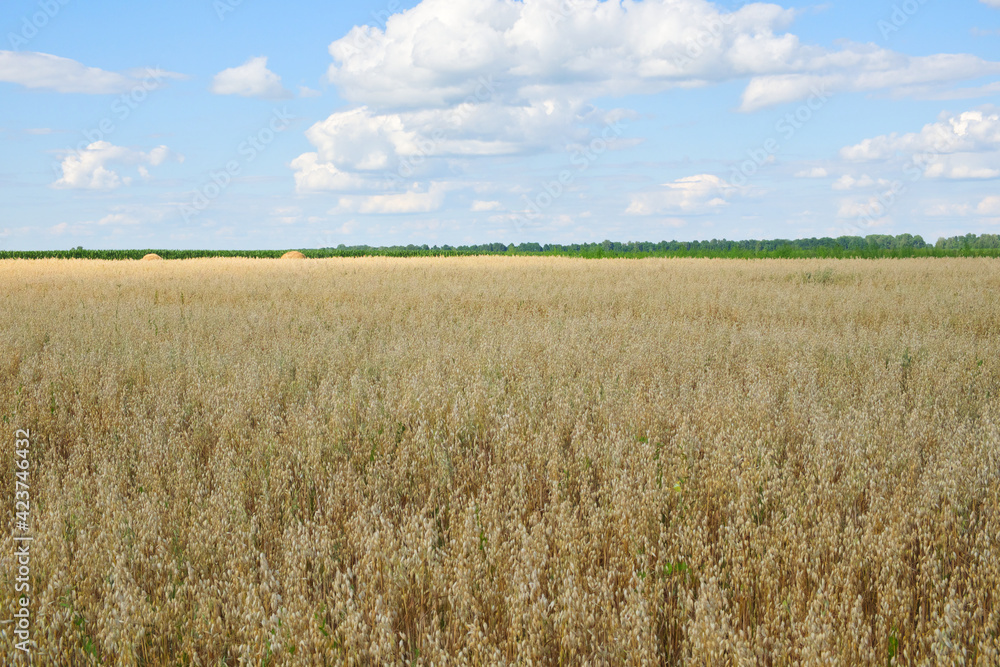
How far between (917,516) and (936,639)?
94cm

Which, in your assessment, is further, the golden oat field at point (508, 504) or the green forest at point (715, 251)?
the green forest at point (715, 251)

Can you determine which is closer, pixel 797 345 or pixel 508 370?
→ pixel 508 370

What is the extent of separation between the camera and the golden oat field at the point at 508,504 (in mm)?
2398

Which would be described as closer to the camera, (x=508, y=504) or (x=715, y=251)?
(x=508, y=504)

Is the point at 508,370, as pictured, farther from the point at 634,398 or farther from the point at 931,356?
the point at 931,356

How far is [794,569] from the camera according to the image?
2.75 meters

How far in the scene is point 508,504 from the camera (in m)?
3.52

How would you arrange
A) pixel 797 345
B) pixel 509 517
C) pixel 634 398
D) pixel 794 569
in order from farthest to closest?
pixel 797 345 < pixel 634 398 < pixel 509 517 < pixel 794 569

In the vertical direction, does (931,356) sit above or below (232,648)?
above

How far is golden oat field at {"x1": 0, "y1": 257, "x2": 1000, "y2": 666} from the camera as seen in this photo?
240 cm

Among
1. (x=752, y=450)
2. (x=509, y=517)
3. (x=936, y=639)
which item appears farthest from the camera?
(x=752, y=450)

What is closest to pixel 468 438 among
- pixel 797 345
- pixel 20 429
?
pixel 20 429

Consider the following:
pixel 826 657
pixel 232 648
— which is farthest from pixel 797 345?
pixel 232 648

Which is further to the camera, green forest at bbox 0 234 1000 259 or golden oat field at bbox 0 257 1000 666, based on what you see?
green forest at bbox 0 234 1000 259
